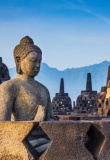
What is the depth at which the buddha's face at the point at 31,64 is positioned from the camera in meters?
4.55

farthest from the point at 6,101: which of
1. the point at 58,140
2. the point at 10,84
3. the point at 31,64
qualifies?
the point at 58,140

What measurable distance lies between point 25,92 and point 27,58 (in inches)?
20.3

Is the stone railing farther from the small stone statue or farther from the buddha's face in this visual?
the buddha's face

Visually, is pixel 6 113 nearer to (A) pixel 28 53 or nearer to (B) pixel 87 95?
(A) pixel 28 53

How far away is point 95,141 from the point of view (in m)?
3.64

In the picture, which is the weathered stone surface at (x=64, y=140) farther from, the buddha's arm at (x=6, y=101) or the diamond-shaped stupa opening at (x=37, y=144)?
the buddha's arm at (x=6, y=101)

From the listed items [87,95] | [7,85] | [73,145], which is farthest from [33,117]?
[87,95]

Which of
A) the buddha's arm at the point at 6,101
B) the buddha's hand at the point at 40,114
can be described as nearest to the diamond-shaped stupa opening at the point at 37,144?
the buddha's hand at the point at 40,114

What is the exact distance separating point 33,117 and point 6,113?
381 millimetres

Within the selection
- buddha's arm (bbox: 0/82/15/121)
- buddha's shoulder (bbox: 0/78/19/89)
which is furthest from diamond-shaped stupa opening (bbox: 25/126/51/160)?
buddha's shoulder (bbox: 0/78/19/89)

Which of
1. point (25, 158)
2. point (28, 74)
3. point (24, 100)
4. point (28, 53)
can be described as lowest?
point (25, 158)

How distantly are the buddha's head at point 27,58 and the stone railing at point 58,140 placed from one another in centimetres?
128

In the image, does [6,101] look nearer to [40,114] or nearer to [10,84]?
[10,84]

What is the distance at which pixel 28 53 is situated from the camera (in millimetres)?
4551
